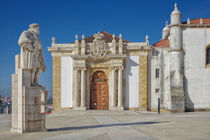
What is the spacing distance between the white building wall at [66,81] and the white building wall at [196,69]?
11785 millimetres

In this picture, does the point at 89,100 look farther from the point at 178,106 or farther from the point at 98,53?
the point at 178,106

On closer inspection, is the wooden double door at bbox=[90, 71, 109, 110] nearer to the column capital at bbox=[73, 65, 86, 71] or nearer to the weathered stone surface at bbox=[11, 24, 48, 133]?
the column capital at bbox=[73, 65, 86, 71]

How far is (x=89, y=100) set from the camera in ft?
71.8

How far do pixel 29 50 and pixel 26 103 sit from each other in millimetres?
2194

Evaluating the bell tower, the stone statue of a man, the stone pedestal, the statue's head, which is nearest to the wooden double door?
the bell tower

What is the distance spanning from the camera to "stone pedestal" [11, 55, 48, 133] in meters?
8.37

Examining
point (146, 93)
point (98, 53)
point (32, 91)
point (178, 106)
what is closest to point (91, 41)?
point (98, 53)

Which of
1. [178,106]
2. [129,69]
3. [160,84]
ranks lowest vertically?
[178,106]

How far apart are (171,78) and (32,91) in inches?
619

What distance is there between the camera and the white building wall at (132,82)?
21.5 metres

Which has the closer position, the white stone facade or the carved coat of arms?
the white stone facade

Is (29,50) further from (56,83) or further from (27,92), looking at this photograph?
(56,83)

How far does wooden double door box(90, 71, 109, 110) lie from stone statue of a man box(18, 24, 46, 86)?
13.0 m

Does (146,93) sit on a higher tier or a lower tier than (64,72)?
lower
